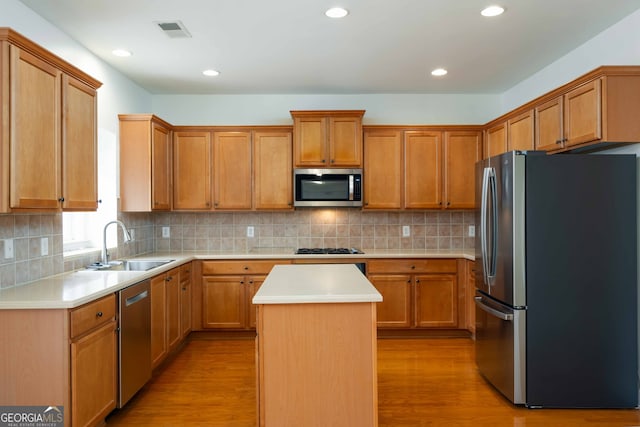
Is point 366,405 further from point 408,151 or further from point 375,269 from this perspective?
point 408,151

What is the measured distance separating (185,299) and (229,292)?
0.46 metres

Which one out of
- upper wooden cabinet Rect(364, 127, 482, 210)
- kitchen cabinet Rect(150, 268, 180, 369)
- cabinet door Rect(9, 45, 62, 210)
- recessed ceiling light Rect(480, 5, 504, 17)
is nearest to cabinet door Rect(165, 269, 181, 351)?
kitchen cabinet Rect(150, 268, 180, 369)

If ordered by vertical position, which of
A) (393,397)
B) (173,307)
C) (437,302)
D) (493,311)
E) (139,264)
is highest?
(139,264)

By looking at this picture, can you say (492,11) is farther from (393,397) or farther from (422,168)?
(393,397)

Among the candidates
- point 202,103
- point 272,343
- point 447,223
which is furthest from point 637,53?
point 202,103

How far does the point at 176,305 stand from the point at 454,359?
8.56 ft

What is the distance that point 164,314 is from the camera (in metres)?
3.46

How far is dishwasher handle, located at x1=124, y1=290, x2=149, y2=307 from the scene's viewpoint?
270 cm

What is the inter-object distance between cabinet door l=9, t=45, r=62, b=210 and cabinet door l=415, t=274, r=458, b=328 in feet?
11.0

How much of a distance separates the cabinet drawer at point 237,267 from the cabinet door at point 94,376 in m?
1.73

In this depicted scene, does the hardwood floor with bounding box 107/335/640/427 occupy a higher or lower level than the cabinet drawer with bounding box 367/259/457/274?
lower

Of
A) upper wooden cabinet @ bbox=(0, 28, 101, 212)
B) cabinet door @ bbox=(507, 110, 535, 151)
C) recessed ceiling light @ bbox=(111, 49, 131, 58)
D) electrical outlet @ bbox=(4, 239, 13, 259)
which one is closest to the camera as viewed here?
upper wooden cabinet @ bbox=(0, 28, 101, 212)

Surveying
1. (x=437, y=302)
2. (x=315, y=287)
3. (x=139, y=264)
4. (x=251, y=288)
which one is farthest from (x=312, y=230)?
(x=315, y=287)

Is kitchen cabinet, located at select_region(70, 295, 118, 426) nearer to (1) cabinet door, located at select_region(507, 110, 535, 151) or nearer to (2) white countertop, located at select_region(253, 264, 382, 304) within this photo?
(2) white countertop, located at select_region(253, 264, 382, 304)
